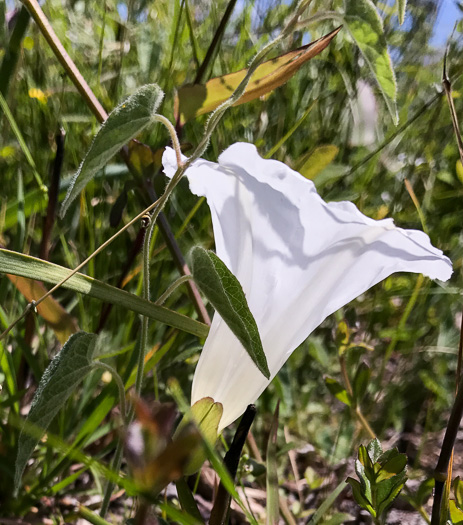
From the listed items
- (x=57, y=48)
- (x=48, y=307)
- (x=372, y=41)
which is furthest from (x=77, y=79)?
(x=372, y=41)

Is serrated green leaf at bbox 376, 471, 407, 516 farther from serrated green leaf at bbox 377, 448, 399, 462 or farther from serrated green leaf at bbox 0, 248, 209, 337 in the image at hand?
serrated green leaf at bbox 0, 248, 209, 337

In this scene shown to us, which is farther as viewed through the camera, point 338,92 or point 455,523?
point 338,92

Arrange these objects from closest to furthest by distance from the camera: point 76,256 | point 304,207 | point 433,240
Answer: point 304,207 → point 76,256 → point 433,240

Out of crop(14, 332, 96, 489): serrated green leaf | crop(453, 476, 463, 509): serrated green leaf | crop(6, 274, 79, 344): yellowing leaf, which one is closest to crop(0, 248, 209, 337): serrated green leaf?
crop(14, 332, 96, 489): serrated green leaf

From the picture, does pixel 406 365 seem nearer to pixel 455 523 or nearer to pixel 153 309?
pixel 455 523

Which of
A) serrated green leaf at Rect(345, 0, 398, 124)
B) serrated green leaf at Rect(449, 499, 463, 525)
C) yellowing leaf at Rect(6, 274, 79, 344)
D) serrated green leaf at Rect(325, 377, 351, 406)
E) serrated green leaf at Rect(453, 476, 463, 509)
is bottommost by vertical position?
serrated green leaf at Rect(449, 499, 463, 525)

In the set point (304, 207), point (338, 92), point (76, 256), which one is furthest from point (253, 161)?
point (338, 92)
